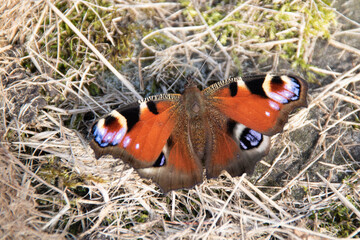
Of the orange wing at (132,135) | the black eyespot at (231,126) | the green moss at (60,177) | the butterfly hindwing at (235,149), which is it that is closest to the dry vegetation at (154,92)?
the green moss at (60,177)

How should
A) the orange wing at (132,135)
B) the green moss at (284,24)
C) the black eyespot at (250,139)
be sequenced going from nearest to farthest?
the orange wing at (132,135) → the black eyespot at (250,139) → the green moss at (284,24)

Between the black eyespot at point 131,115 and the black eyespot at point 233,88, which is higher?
the black eyespot at point 131,115

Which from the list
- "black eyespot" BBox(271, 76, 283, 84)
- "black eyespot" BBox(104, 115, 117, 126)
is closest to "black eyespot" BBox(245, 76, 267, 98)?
"black eyespot" BBox(271, 76, 283, 84)

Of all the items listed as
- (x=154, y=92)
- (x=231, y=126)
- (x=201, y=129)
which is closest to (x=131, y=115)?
(x=201, y=129)

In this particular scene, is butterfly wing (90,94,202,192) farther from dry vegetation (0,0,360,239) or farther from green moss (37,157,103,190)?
green moss (37,157,103,190)

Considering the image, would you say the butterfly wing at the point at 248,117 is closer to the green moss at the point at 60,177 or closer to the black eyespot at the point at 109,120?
the black eyespot at the point at 109,120

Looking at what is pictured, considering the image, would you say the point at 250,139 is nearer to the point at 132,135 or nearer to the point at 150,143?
the point at 150,143

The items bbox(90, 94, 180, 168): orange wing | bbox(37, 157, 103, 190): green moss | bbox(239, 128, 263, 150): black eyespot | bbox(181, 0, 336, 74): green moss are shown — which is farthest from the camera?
bbox(181, 0, 336, 74): green moss

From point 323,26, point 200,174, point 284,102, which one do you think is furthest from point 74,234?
point 323,26
